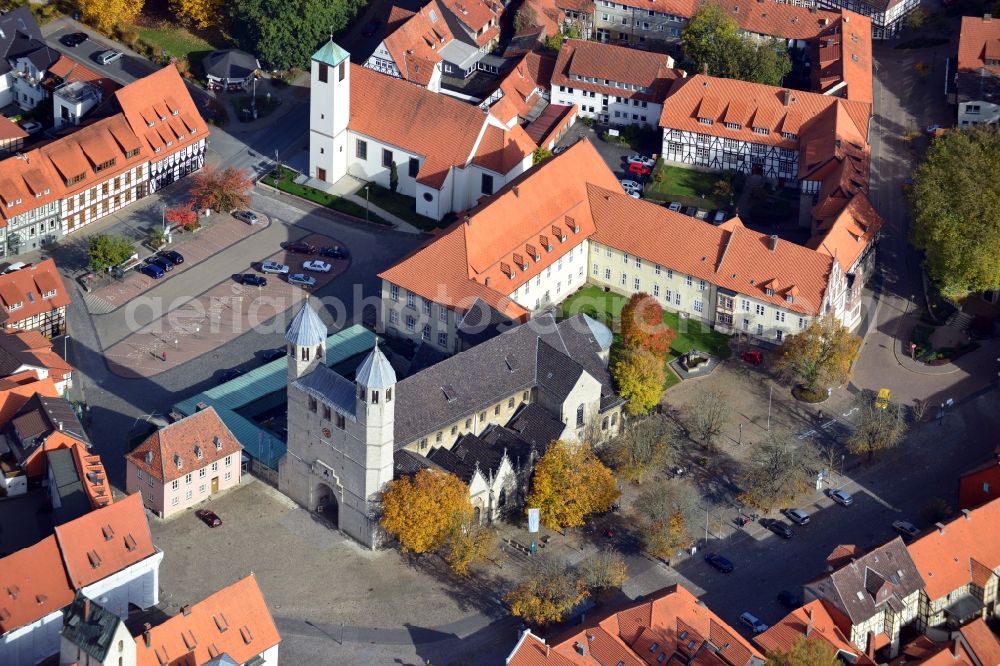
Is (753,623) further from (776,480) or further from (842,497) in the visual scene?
(842,497)

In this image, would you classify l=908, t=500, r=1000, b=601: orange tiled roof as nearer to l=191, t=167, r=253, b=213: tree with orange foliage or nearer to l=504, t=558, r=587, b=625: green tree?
l=504, t=558, r=587, b=625: green tree

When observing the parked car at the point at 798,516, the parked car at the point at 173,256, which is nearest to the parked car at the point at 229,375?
the parked car at the point at 173,256

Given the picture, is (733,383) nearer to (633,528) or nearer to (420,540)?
(633,528)

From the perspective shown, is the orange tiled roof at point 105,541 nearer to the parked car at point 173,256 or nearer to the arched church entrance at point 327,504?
the arched church entrance at point 327,504

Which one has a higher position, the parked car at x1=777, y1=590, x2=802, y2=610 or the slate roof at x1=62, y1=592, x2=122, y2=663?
the slate roof at x1=62, y1=592, x2=122, y2=663

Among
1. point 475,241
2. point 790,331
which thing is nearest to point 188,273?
point 475,241

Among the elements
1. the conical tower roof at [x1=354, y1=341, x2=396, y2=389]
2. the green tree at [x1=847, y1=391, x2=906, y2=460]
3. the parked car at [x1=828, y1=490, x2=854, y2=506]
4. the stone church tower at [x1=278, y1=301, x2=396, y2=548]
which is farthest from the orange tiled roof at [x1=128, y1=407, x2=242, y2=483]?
the green tree at [x1=847, y1=391, x2=906, y2=460]

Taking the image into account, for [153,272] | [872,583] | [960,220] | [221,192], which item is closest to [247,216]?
[221,192]
